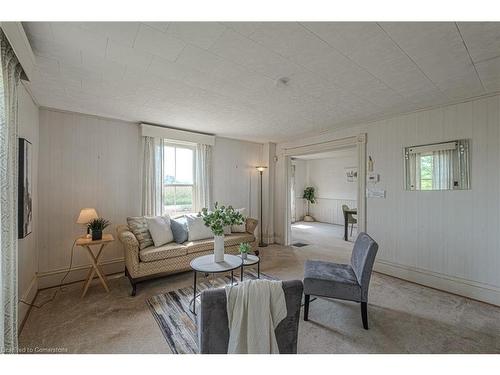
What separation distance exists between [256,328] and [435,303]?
2619 millimetres

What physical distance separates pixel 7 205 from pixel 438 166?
443 centimetres

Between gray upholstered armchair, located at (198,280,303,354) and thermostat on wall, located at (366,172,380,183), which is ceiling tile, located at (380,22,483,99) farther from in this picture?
gray upholstered armchair, located at (198,280,303,354)

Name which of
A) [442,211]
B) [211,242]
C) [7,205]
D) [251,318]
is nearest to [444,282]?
[442,211]

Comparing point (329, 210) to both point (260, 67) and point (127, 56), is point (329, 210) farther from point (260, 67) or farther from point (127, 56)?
point (127, 56)

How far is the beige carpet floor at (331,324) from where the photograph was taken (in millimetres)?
1910

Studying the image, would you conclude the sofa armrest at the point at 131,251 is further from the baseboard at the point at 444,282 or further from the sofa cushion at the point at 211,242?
the baseboard at the point at 444,282

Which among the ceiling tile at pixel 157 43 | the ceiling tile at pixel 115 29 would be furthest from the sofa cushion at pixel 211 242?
the ceiling tile at pixel 115 29

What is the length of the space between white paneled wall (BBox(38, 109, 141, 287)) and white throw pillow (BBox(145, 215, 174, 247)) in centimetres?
61

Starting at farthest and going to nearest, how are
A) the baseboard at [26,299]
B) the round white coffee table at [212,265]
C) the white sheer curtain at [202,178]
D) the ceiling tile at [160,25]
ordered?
the white sheer curtain at [202,178] → the round white coffee table at [212,265] → the baseboard at [26,299] → the ceiling tile at [160,25]

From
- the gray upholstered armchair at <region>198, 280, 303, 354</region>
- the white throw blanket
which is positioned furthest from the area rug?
the white throw blanket

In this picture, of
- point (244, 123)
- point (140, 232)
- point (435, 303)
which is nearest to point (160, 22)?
point (244, 123)

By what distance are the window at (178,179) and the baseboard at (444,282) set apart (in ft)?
11.7

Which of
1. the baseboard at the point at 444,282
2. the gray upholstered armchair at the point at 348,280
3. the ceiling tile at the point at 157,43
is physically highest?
the ceiling tile at the point at 157,43
